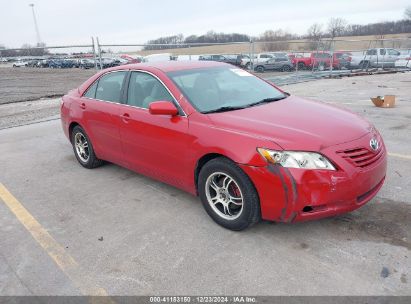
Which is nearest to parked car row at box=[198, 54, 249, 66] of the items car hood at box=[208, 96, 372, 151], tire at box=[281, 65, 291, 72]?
tire at box=[281, 65, 291, 72]

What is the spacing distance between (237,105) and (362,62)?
22875 millimetres

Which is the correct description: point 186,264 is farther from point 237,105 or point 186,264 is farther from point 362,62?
point 362,62

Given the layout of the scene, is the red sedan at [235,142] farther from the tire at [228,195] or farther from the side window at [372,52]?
the side window at [372,52]

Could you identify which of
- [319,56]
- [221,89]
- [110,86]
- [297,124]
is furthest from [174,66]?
[319,56]

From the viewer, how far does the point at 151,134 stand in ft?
13.4

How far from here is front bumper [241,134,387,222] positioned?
2977mm

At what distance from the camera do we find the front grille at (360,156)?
3.09 m

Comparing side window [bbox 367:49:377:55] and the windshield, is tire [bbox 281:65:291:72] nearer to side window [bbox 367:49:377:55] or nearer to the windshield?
side window [bbox 367:49:377:55]

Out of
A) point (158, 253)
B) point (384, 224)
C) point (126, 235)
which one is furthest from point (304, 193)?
point (126, 235)

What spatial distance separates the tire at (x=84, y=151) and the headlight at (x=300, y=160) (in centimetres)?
313

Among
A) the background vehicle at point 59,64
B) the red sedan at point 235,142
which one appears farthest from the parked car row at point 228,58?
the background vehicle at point 59,64

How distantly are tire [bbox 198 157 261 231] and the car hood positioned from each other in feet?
1.23

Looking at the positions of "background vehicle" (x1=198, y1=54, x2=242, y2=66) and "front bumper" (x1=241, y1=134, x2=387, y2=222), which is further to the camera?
"background vehicle" (x1=198, y1=54, x2=242, y2=66)

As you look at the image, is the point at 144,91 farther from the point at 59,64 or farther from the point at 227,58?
the point at 59,64
